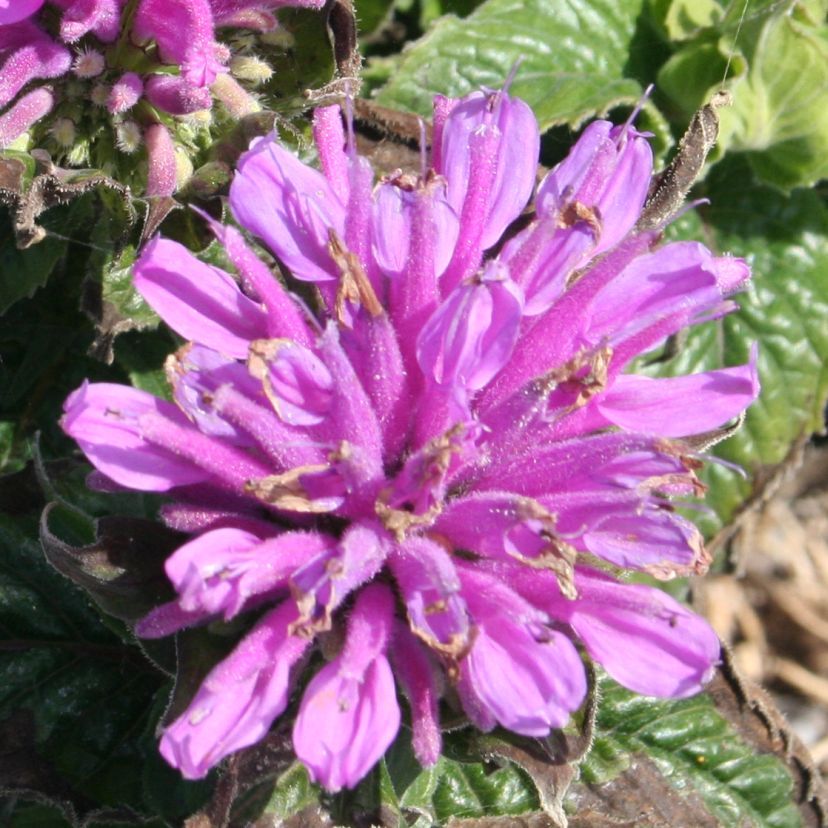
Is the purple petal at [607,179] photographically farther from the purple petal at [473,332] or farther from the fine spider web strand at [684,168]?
the purple petal at [473,332]

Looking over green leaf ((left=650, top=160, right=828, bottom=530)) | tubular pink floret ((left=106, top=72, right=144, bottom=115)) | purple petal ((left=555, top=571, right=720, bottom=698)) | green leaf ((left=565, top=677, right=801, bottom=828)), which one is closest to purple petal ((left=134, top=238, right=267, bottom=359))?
tubular pink floret ((left=106, top=72, right=144, bottom=115))

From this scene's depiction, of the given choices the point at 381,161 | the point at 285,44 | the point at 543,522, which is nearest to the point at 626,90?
the point at 381,161

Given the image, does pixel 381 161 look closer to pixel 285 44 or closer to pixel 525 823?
pixel 285 44

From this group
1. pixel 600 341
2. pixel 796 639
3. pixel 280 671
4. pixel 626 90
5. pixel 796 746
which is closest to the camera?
pixel 280 671

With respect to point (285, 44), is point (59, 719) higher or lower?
lower

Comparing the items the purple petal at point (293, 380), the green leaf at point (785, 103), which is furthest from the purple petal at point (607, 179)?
the green leaf at point (785, 103)

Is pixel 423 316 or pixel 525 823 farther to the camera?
pixel 525 823

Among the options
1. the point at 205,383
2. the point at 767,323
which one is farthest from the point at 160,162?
the point at 767,323
